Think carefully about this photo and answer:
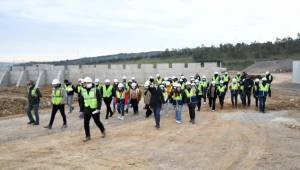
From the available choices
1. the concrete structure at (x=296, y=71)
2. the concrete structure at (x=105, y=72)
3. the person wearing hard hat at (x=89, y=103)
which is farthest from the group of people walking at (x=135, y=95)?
the concrete structure at (x=105, y=72)

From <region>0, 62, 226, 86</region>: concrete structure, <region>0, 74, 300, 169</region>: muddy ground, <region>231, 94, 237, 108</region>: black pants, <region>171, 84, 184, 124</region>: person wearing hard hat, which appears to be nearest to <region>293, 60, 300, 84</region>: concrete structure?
<region>0, 62, 226, 86</region>: concrete structure

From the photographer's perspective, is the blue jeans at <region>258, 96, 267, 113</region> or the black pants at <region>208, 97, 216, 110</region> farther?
the black pants at <region>208, 97, 216, 110</region>

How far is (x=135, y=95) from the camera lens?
66.8 feet

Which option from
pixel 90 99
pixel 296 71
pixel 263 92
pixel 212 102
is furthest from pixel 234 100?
pixel 296 71

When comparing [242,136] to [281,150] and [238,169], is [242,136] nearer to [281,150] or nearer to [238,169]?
[281,150]

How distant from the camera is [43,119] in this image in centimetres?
1998

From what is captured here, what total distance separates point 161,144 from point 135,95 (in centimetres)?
733

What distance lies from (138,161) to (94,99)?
3270 mm

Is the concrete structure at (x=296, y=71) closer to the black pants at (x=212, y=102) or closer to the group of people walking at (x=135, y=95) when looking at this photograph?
the group of people walking at (x=135, y=95)

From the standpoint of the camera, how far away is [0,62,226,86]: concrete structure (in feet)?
135

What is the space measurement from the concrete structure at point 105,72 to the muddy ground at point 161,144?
2128cm

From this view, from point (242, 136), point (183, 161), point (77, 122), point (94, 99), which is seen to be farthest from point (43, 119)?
point (183, 161)

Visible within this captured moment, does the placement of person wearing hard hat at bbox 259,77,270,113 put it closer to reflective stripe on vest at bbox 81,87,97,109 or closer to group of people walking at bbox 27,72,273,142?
group of people walking at bbox 27,72,273,142

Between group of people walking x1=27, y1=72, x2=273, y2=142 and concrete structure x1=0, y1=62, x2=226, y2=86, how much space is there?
1501 centimetres
